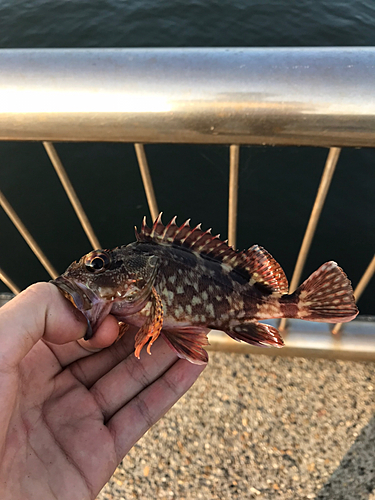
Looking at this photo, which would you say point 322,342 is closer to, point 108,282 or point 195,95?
point 108,282

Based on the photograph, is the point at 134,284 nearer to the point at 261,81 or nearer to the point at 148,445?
the point at 261,81

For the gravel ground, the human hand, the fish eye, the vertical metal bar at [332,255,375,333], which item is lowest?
the gravel ground

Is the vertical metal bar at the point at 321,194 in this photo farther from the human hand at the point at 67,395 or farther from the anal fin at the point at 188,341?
the human hand at the point at 67,395

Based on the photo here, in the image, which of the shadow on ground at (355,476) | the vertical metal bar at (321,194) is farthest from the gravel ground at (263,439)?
the vertical metal bar at (321,194)

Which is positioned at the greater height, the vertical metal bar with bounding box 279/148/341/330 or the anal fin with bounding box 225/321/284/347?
the vertical metal bar with bounding box 279/148/341/330

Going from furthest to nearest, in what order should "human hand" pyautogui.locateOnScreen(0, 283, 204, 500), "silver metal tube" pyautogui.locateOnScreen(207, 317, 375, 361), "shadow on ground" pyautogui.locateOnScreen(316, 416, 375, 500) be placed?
1. "silver metal tube" pyautogui.locateOnScreen(207, 317, 375, 361)
2. "shadow on ground" pyautogui.locateOnScreen(316, 416, 375, 500)
3. "human hand" pyautogui.locateOnScreen(0, 283, 204, 500)

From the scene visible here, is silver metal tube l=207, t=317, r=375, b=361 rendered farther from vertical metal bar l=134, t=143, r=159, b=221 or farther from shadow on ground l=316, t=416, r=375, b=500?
vertical metal bar l=134, t=143, r=159, b=221

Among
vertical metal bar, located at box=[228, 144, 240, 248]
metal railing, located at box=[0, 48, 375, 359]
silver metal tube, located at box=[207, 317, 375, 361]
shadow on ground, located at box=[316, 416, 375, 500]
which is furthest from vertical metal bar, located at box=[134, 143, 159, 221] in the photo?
shadow on ground, located at box=[316, 416, 375, 500]
